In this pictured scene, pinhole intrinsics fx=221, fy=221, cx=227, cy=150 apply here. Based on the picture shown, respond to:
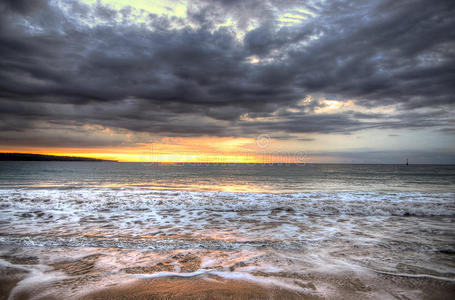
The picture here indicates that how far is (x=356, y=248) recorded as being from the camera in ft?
21.1

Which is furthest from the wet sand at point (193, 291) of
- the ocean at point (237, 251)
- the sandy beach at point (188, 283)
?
the ocean at point (237, 251)

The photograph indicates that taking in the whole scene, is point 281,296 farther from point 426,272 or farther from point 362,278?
point 426,272

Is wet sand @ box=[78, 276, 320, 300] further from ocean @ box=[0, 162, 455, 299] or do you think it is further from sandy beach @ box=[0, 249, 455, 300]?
ocean @ box=[0, 162, 455, 299]

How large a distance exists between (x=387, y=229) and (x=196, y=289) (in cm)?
847

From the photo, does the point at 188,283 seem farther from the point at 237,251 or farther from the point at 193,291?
the point at 237,251

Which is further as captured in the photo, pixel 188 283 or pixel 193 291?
pixel 188 283

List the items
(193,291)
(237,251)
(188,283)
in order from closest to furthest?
(193,291) → (188,283) → (237,251)

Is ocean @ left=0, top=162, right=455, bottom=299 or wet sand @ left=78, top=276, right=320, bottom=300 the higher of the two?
wet sand @ left=78, top=276, right=320, bottom=300

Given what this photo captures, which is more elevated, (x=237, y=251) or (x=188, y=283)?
(x=188, y=283)

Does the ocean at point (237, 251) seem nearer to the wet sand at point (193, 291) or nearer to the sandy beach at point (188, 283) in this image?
the sandy beach at point (188, 283)

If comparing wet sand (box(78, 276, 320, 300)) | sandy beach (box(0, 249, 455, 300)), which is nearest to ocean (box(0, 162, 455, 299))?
sandy beach (box(0, 249, 455, 300))

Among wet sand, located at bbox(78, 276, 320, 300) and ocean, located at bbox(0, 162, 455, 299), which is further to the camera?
ocean, located at bbox(0, 162, 455, 299)

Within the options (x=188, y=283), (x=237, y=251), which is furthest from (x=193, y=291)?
(x=237, y=251)

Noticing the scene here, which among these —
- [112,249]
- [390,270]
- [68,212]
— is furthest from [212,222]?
[68,212]
